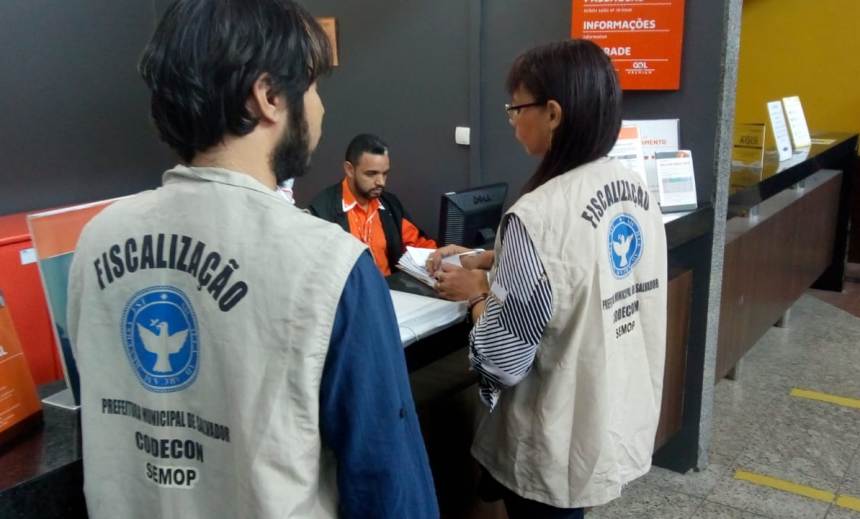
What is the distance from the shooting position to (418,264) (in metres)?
1.82

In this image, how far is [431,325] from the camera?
1.50 meters

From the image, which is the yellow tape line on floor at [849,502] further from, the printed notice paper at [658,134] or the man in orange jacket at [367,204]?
the man in orange jacket at [367,204]

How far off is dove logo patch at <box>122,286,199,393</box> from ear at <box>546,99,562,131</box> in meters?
0.84

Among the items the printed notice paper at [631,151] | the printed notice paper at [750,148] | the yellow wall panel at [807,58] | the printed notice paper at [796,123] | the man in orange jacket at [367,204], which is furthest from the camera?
the yellow wall panel at [807,58]

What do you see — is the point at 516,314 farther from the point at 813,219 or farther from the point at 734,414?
the point at 813,219

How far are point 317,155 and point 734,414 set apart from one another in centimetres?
273

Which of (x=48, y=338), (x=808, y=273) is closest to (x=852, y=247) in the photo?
(x=808, y=273)

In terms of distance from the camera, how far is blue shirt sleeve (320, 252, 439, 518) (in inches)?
30.9

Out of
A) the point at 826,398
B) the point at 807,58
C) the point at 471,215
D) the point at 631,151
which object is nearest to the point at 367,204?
the point at 471,215

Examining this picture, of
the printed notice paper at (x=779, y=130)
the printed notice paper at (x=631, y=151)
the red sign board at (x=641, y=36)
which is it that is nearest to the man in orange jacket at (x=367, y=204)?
the red sign board at (x=641, y=36)

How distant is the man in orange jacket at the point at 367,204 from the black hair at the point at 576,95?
6.60ft

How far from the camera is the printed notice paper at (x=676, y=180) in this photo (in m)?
2.42

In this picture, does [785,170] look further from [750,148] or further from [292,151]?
[292,151]

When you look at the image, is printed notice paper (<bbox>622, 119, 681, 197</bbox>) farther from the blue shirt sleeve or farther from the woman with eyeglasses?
the blue shirt sleeve
